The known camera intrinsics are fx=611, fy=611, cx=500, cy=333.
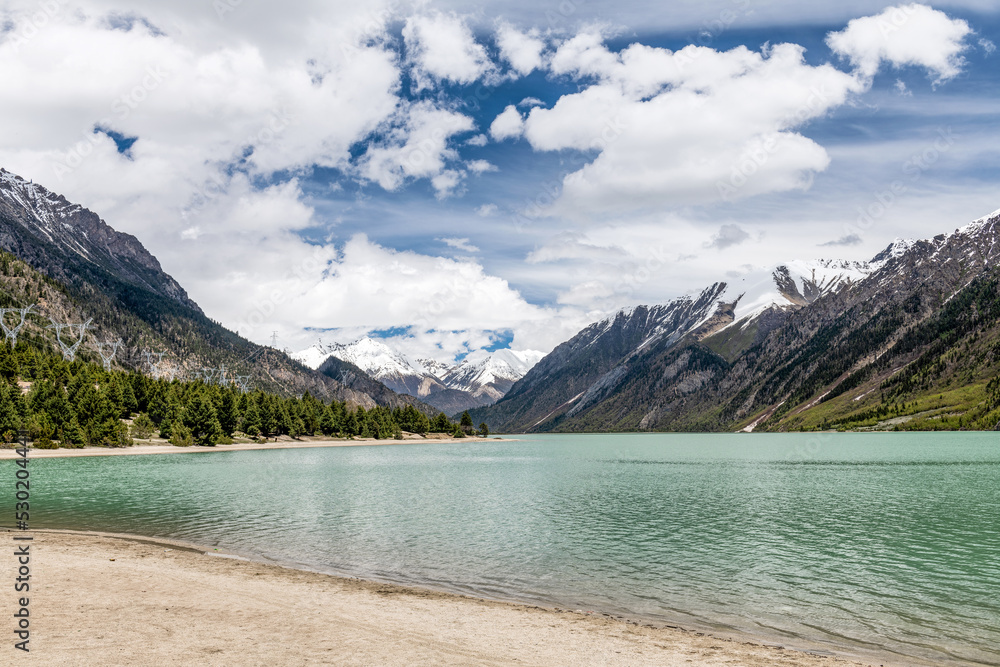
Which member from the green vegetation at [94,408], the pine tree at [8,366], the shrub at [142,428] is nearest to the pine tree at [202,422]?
the green vegetation at [94,408]

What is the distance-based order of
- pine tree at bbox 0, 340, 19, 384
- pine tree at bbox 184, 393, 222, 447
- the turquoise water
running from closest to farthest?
the turquoise water < pine tree at bbox 0, 340, 19, 384 < pine tree at bbox 184, 393, 222, 447

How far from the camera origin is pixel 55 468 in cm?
9688

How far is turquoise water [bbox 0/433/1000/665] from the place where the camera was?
26.2 meters

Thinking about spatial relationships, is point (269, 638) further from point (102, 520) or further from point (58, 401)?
point (58, 401)

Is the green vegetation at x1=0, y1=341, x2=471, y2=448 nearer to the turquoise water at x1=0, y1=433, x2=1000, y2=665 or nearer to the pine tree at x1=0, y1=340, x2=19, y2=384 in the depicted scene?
the pine tree at x1=0, y1=340, x2=19, y2=384

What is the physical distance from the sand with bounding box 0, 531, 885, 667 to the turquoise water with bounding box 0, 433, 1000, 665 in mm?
3605

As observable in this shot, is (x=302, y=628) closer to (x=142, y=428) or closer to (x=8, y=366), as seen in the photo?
(x=142, y=428)

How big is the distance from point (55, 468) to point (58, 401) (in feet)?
153

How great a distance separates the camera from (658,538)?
4266 centimetres

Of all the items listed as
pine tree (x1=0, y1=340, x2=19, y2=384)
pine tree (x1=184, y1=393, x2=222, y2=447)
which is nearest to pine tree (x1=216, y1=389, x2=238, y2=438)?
pine tree (x1=184, y1=393, x2=222, y2=447)

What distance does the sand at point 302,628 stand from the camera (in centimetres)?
1794

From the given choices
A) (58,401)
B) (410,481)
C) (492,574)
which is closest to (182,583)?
(492,574)

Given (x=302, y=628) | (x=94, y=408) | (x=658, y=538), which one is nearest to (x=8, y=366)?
(x=94, y=408)

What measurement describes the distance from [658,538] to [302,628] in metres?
28.3
